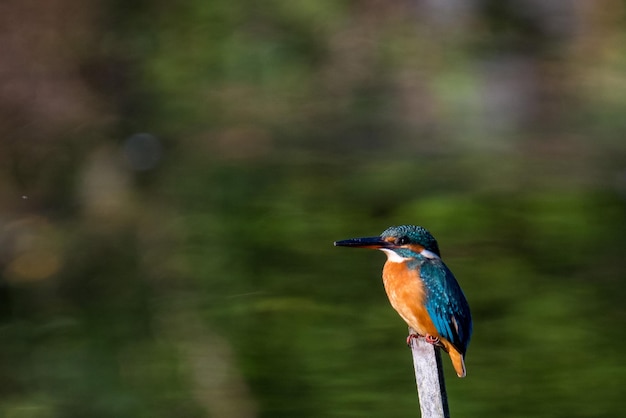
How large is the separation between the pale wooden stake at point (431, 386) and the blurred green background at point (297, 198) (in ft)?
7.23

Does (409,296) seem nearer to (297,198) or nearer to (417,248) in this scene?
(417,248)

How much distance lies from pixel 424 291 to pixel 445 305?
0.20 ft

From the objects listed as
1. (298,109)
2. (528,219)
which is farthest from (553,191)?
(298,109)

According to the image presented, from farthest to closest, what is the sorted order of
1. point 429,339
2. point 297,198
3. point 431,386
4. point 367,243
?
point 297,198 < point 367,243 < point 429,339 < point 431,386

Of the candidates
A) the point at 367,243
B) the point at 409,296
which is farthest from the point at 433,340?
the point at 367,243

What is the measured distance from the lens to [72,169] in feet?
22.4

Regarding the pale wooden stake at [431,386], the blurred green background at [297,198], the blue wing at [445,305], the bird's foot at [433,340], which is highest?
the blurred green background at [297,198]

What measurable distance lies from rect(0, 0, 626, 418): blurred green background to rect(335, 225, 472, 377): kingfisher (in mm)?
1703

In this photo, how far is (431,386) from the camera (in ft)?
6.98

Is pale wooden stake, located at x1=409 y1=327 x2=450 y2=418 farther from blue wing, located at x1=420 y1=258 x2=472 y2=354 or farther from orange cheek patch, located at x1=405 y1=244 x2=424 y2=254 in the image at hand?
orange cheek patch, located at x1=405 y1=244 x2=424 y2=254

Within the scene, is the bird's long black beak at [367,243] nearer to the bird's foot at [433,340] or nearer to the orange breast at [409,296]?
the orange breast at [409,296]

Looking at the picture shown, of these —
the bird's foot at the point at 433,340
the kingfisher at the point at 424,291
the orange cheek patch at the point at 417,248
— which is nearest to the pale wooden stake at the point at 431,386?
the bird's foot at the point at 433,340

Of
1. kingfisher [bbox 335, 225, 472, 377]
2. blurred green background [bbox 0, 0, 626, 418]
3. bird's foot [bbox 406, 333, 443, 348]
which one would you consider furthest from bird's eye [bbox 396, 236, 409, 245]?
blurred green background [bbox 0, 0, 626, 418]

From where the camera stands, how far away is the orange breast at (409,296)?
2.65 meters
